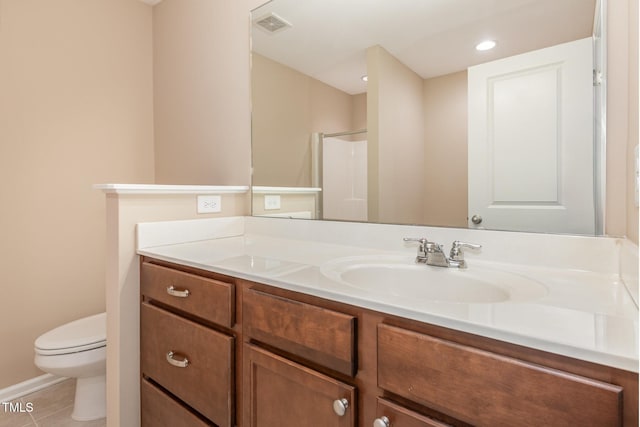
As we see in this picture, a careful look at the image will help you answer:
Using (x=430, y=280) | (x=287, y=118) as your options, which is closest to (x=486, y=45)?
(x=430, y=280)

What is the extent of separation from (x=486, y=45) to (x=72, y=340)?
84.5 inches

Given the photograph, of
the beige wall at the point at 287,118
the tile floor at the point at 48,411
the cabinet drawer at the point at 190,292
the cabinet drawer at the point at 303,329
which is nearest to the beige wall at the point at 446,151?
the beige wall at the point at 287,118

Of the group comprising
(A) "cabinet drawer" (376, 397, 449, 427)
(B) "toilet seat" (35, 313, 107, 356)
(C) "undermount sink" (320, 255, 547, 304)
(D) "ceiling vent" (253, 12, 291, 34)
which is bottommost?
(B) "toilet seat" (35, 313, 107, 356)

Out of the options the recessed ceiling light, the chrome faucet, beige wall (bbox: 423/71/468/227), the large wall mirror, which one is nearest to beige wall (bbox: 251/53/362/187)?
the large wall mirror

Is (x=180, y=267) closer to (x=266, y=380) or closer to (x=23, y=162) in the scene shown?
(x=266, y=380)

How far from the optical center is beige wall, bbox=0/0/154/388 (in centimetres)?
183

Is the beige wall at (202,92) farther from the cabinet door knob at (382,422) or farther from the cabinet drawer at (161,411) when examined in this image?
the cabinet door knob at (382,422)

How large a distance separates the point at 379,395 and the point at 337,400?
0.10 m

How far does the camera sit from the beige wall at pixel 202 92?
6.04 ft

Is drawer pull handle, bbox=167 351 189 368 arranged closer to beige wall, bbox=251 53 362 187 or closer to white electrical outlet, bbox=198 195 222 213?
white electrical outlet, bbox=198 195 222 213

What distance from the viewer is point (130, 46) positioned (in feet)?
7.63

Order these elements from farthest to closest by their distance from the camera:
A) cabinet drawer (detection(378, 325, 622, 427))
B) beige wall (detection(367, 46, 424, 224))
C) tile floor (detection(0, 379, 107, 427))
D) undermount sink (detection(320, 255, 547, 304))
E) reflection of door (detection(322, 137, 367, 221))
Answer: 1. tile floor (detection(0, 379, 107, 427))
2. reflection of door (detection(322, 137, 367, 221))
3. beige wall (detection(367, 46, 424, 224))
4. undermount sink (detection(320, 255, 547, 304))
5. cabinet drawer (detection(378, 325, 622, 427))

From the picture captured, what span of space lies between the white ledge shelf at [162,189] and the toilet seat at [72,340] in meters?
0.78

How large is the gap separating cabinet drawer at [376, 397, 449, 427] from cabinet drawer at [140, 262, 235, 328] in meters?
0.50
